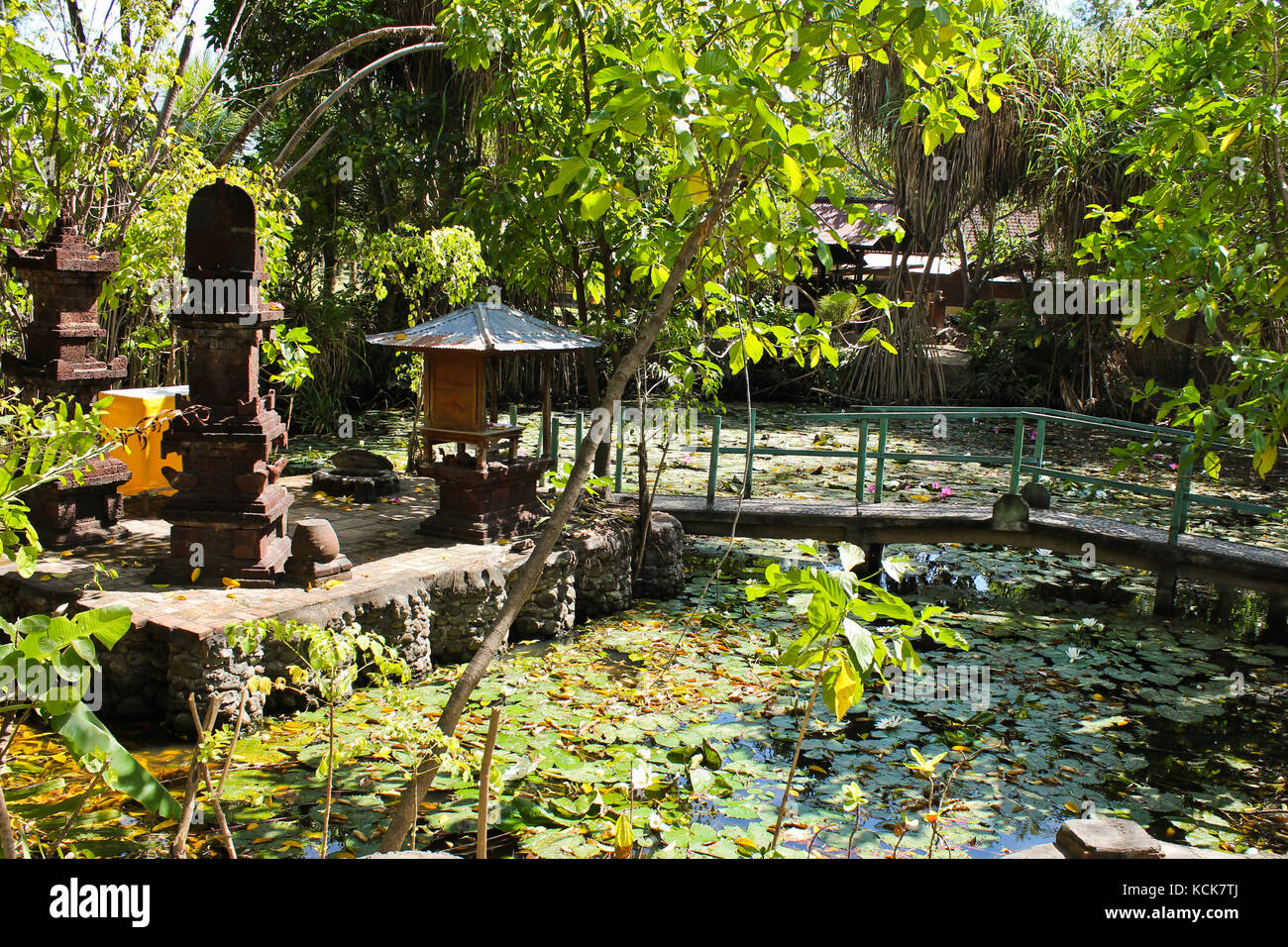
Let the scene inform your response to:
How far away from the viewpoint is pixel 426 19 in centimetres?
1283

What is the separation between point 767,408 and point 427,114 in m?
6.44

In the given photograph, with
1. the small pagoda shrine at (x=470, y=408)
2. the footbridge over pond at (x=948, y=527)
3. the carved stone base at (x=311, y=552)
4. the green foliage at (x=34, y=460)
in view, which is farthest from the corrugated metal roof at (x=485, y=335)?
the green foliage at (x=34, y=460)

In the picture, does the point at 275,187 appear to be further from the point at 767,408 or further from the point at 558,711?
the point at 767,408

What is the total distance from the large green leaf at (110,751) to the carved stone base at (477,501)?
17.7 ft

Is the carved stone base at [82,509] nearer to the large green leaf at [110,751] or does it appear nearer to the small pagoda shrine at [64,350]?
the small pagoda shrine at [64,350]

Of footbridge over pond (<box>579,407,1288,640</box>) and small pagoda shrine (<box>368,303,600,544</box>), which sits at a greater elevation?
small pagoda shrine (<box>368,303,600,544</box>)

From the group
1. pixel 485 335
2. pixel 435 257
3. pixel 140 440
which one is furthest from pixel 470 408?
pixel 435 257

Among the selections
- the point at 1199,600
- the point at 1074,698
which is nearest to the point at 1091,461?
the point at 1199,600

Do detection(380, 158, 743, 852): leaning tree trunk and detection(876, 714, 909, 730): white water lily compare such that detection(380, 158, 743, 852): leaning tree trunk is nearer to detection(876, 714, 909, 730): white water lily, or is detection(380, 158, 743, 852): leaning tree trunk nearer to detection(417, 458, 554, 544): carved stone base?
detection(876, 714, 909, 730): white water lily

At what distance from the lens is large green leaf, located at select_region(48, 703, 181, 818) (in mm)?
1681

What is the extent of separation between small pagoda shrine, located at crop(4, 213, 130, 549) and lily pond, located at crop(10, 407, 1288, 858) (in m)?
1.95

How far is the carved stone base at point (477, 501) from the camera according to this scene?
7.23 metres

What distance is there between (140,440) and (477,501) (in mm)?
2498

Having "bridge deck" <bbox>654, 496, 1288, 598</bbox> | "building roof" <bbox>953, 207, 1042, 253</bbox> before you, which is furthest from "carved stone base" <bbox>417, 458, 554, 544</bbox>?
"building roof" <bbox>953, 207, 1042, 253</bbox>
